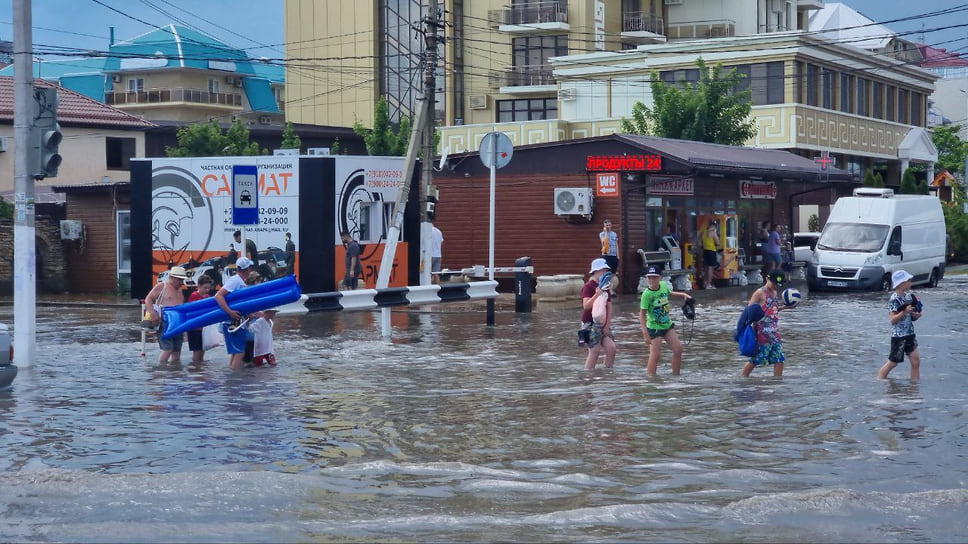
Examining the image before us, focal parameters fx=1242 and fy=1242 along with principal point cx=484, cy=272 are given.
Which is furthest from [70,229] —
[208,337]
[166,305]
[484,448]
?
[484,448]

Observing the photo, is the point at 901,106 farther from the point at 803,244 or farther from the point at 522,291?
the point at 522,291

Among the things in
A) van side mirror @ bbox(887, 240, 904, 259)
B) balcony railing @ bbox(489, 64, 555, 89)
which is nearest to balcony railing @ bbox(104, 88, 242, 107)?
balcony railing @ bbox(489, 64, 555, 89)

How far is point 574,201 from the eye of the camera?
31656mm

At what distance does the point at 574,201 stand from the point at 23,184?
56.6 ft

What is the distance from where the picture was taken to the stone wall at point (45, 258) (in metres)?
36.2

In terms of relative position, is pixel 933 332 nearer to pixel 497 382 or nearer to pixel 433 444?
pixel 497 382

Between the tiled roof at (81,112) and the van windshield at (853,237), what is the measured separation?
2917 cm

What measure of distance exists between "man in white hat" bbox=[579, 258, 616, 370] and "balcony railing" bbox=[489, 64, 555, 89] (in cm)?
4581

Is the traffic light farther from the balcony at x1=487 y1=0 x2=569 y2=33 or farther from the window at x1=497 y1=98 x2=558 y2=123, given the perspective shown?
the window at x1=497 y1=98 x2=558 y2=123

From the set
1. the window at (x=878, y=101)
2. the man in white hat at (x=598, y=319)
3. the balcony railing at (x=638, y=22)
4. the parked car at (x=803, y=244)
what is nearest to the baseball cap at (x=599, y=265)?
the man in white hat at (x=598, y=319)

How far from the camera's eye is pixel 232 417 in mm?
12805

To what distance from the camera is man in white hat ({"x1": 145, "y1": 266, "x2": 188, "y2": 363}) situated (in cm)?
1750

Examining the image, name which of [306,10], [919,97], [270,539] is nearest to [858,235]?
[270,539]

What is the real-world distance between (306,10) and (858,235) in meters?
40.7
